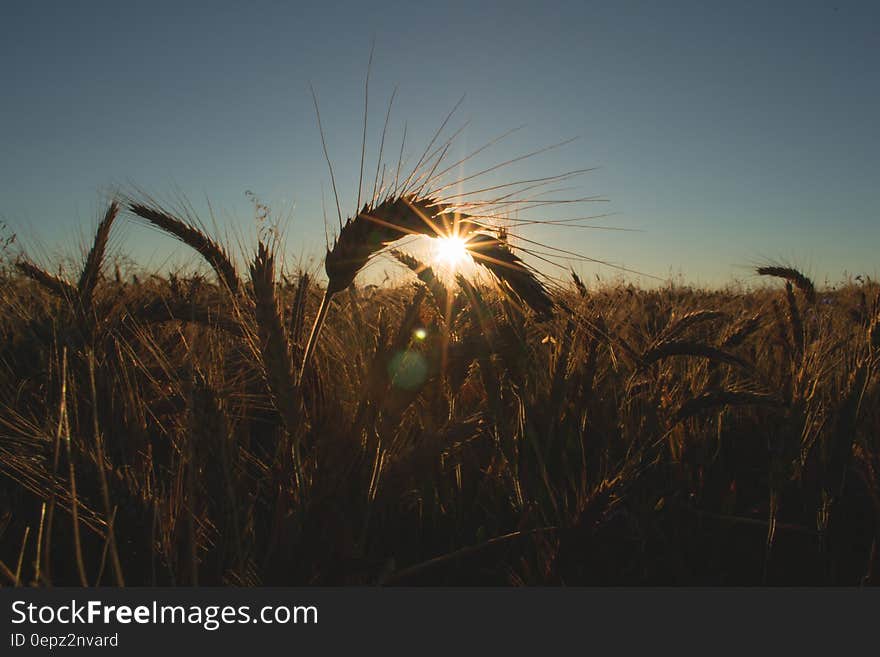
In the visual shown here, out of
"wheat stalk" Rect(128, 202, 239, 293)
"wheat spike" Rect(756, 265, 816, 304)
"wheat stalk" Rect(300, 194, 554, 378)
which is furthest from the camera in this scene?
"wheat spike" Rect(756, 265, 816, 304)

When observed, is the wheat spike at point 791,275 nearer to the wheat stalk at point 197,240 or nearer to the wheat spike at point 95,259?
the wheat stalk at point 197,240

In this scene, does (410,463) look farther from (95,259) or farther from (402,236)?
(95,259)

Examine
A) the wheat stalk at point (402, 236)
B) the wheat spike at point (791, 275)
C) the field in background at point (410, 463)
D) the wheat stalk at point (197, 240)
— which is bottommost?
the field in background at point (410, 463)

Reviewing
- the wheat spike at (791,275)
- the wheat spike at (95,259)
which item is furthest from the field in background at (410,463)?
the wheat spike at (791,275)

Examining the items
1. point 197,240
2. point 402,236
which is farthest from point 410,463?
point 197,240

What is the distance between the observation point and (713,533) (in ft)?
Result: 5.10

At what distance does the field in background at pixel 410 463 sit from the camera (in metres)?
1.09

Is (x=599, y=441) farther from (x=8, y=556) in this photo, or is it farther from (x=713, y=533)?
(x=8, y=556)

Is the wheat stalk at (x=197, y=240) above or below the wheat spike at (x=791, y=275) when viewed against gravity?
below

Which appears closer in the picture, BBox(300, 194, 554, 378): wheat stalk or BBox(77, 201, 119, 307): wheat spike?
BBox(300, 194, 554, 378): wheat stalk

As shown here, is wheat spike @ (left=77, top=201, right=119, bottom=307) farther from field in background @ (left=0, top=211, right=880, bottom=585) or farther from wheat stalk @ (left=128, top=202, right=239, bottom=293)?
wheat stalk @ (left=128, top=202, right=239, bottom=293)

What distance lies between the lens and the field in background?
1092 mm

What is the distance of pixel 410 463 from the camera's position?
1197mm

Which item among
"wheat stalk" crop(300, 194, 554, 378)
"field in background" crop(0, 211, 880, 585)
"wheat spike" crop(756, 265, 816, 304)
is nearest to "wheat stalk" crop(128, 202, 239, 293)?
"field in background" crop(0, 211, 880, 585)
